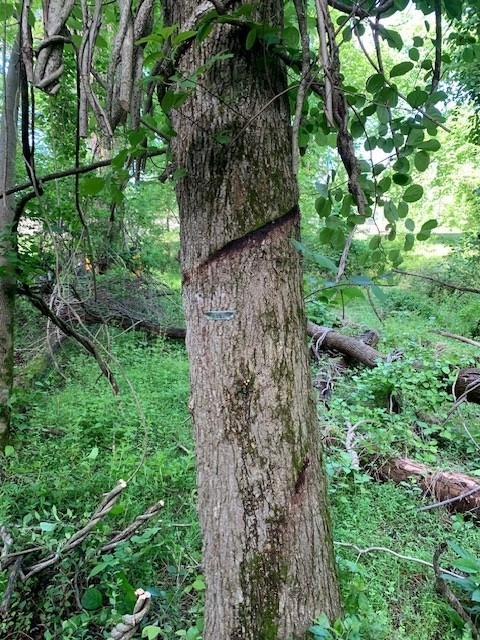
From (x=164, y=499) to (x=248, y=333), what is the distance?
5.32 feet

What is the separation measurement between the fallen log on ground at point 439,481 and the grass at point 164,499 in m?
0.09

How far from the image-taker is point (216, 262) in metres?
0.91

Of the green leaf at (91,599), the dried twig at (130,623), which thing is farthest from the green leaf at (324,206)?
the green leaf at (91,599)

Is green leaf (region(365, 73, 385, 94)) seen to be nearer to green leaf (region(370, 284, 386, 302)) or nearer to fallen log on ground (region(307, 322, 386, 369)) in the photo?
green leaf (region(370, 284, 386, 302))

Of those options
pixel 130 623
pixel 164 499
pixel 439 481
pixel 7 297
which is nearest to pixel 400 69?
pixel 130 623

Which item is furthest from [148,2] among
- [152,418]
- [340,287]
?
[152,418]

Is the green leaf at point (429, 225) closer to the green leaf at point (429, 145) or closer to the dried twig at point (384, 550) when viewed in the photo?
the green leaf at point (429, 145)

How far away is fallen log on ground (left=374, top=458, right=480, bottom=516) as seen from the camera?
2.41 metres

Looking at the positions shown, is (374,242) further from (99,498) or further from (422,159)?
(99,498)

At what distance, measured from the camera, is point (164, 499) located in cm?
220

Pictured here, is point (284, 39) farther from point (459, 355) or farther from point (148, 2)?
point (459, 355)

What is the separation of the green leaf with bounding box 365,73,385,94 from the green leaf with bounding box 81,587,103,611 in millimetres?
1778

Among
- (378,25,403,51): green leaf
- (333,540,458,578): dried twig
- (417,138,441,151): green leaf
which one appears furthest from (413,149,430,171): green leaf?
(333,540,458,578): dried twig

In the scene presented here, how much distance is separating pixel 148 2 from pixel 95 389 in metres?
3.26
